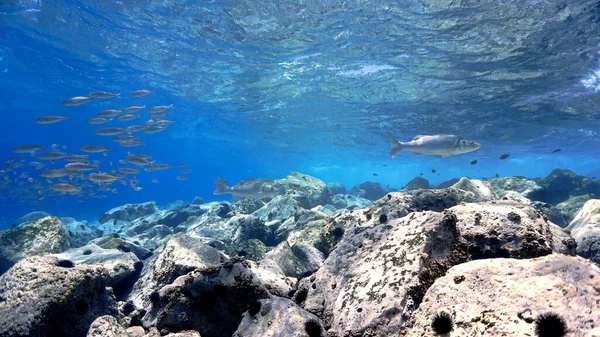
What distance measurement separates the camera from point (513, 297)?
167cm

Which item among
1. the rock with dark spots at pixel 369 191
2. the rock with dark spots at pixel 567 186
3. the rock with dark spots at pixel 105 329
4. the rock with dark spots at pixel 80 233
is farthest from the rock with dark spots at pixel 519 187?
the rock with dark spots at pixel 80 233

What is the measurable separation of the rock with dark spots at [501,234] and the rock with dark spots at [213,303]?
7.30 feet

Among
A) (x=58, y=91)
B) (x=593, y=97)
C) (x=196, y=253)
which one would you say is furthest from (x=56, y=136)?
(x=593, y=97)

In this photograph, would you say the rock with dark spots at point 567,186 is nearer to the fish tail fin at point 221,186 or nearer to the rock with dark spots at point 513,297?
the fish tail fin at point 221,186

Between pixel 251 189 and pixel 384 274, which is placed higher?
pixel 251 189

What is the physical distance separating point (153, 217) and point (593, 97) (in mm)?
29310

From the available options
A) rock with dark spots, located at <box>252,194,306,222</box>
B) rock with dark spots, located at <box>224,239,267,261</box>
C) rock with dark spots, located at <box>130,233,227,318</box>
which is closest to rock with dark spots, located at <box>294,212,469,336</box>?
rock with dark spots, located at <box>130,233,227,318</box>

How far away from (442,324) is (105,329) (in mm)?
3045

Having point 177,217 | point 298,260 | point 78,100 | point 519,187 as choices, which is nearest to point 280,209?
point 298,260

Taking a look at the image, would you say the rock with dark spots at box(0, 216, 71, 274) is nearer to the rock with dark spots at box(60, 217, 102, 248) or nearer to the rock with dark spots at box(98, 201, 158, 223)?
the rock with dark spots at box(60, 217, 102, 248)

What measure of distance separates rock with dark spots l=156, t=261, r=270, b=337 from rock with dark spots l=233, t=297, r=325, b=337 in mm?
369

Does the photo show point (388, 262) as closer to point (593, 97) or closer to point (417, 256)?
point (417, 256)

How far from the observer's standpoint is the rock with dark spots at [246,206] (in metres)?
12.9

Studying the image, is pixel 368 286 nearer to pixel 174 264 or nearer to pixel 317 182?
pixel 174 264
